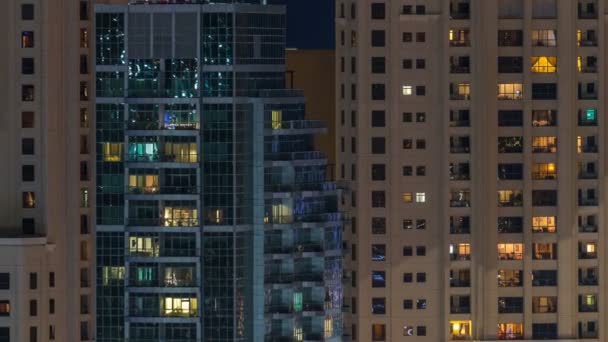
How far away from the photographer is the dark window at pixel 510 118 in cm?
17612

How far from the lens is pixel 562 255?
579 feet

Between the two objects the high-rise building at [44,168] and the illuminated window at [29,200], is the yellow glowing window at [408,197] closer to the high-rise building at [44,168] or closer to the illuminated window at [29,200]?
the high-rise building at [44,168]

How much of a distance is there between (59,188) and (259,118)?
73.2 feet

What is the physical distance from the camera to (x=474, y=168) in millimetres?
176250

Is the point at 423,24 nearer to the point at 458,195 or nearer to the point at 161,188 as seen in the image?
the point at 458,195

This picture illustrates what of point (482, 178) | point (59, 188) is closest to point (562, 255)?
point (482, 178)

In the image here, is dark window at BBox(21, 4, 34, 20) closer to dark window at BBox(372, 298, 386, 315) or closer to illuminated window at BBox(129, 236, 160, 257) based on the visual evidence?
dark window at BBox(372, 298, 386, 315)

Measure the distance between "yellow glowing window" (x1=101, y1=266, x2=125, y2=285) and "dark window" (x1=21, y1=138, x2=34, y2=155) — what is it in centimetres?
1950

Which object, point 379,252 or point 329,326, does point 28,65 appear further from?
point 329,326

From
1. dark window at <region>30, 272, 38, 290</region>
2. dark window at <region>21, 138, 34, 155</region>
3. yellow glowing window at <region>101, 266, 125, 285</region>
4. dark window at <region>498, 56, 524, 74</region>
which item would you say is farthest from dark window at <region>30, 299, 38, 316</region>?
dark window at <region>498, 56, 524, 74</region>

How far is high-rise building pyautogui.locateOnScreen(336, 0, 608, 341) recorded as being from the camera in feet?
576

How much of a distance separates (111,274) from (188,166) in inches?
193

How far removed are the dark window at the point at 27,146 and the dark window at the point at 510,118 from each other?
19.1m

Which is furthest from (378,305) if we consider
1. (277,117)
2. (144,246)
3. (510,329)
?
(144,246)
